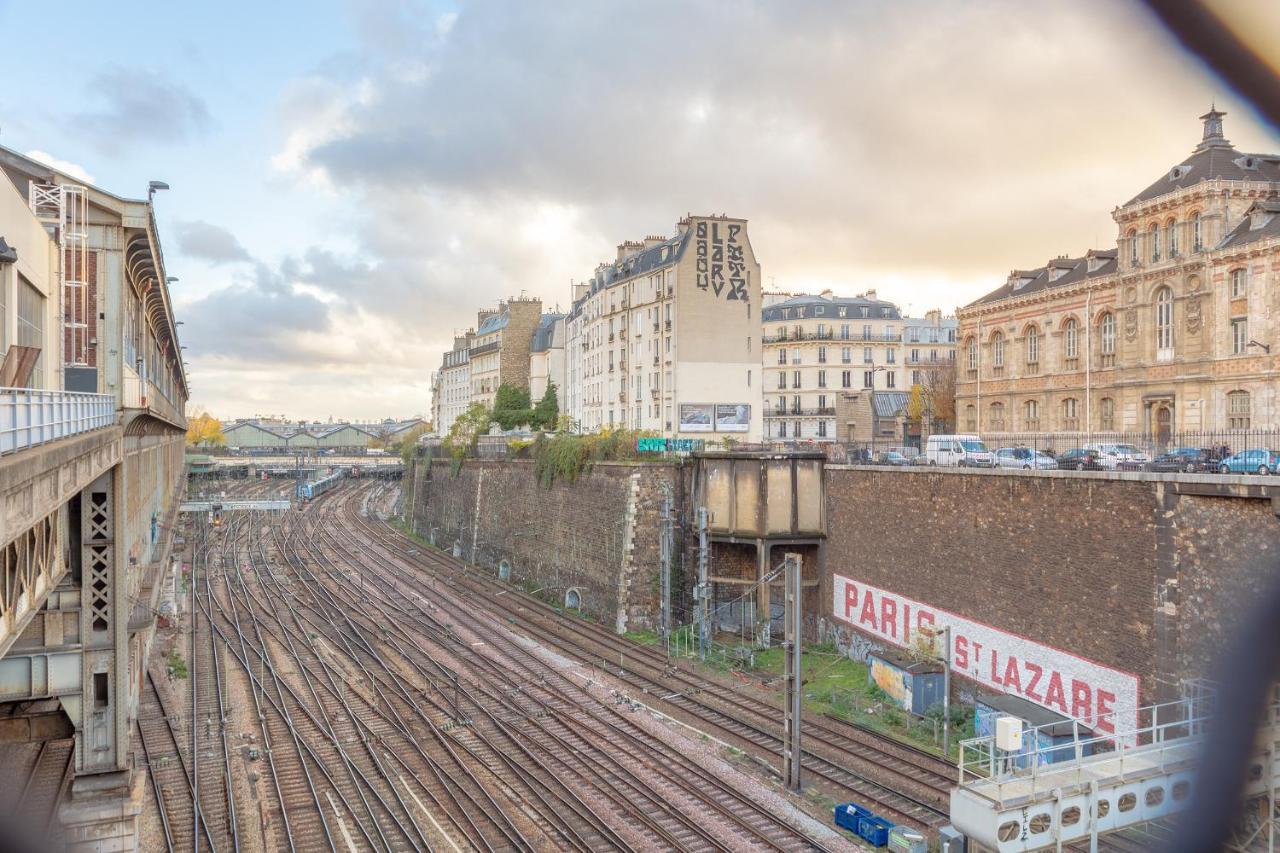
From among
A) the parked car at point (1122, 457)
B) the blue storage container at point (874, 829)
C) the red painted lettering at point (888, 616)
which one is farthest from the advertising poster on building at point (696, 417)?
the blue storage container at point (874, 829)

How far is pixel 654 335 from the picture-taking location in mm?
44406

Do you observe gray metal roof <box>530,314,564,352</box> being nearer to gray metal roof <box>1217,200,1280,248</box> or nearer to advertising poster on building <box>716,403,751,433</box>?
advertising poster on building <box>716,403,751,433</box>

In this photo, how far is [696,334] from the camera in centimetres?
4234

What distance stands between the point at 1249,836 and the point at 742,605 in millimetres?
19849

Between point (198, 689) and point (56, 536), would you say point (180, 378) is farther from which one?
point (56, 536)

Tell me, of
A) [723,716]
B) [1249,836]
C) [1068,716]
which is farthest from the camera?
[723,716]

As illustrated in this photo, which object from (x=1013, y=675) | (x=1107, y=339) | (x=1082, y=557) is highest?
(x=1107, y=339)

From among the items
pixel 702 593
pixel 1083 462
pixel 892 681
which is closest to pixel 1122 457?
pixel 1083 462

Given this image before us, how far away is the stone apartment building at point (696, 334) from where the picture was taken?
42.2 meters

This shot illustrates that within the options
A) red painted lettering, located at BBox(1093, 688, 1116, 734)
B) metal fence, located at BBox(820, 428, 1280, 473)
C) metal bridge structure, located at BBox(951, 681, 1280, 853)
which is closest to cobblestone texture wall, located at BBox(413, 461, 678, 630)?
metal fence, located at BBox(820, 428, 1280, 473)

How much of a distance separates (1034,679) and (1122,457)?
6.20 m

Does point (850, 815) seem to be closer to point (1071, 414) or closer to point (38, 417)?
point (38, 417)

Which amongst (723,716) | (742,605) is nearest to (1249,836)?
(723,716)

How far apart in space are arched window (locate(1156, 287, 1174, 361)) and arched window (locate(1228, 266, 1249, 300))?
2.90 m
